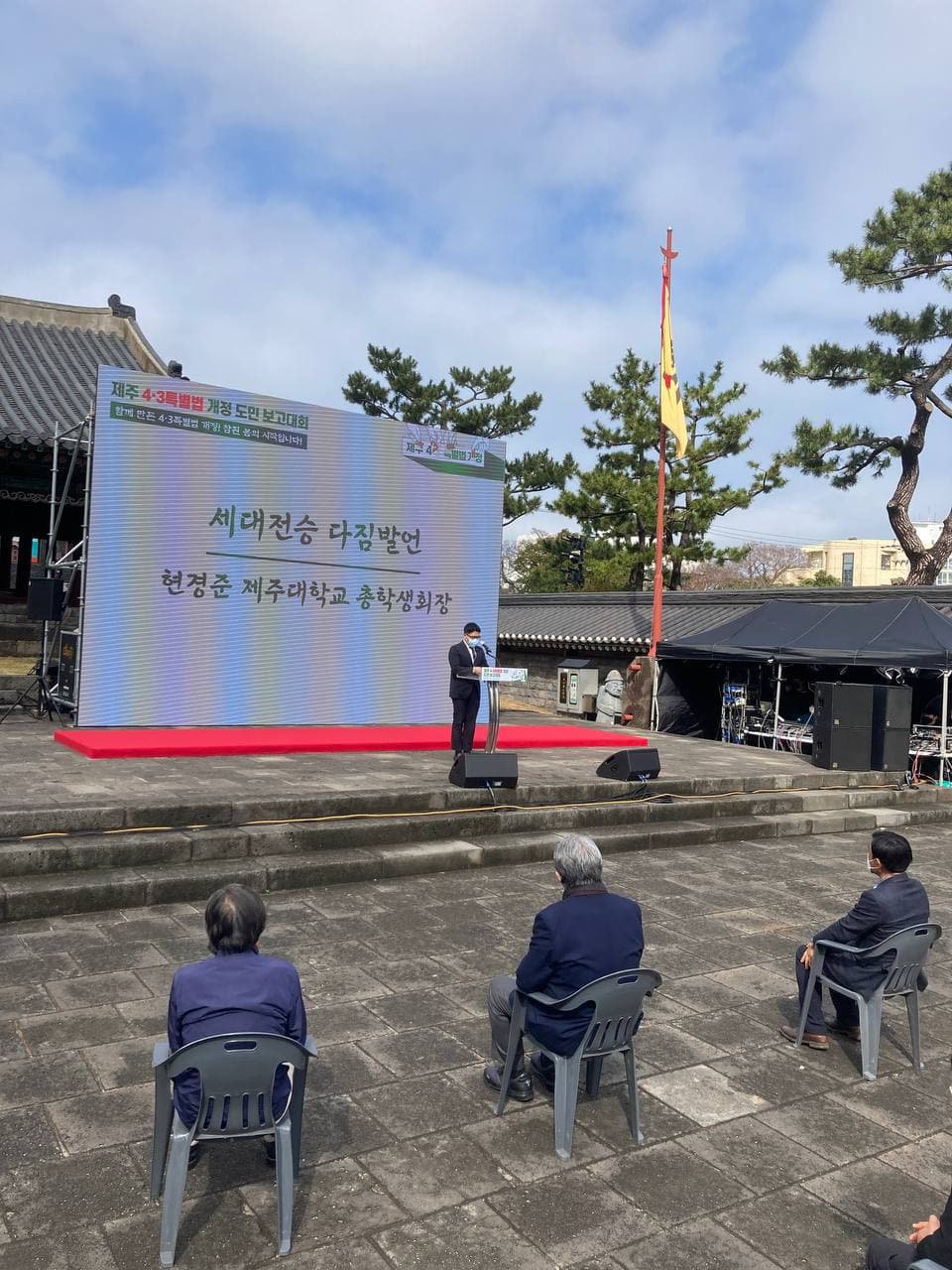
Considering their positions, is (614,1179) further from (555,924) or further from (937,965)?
(937,965)

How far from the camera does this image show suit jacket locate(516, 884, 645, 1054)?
336 centimetres

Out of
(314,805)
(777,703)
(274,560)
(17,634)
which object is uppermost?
(274,560)

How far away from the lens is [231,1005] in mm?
2771

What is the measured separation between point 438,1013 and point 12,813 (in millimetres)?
3419

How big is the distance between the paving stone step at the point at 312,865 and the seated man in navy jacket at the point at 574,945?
318 cm

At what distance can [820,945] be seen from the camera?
4.28 m

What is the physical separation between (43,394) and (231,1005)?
43.2ft

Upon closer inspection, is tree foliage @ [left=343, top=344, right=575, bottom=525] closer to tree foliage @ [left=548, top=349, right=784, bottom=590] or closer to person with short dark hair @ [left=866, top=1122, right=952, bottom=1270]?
tree foliage @ [left=548, top=349, right=784, bottom=590]

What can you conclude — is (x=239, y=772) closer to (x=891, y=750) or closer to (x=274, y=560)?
(x=274, y=560)

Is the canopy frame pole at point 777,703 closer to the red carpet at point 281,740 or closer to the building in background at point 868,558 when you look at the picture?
the red carpet at point 281,740

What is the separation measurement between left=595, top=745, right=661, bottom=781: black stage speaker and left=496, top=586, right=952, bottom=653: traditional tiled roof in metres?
8.32

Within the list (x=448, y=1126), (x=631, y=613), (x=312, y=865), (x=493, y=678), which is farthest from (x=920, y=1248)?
(x=631, y=613)

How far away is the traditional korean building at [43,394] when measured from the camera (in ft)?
41.0

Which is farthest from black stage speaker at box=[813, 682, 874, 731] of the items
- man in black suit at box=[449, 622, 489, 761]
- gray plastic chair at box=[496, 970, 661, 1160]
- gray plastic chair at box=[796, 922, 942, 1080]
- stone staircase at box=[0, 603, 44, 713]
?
stone staircase at box=[0, 603, 44, 713]
